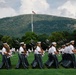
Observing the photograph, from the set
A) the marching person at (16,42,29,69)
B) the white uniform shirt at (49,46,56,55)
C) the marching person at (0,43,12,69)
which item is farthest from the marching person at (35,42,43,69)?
the marching person at (0,43,12,69)

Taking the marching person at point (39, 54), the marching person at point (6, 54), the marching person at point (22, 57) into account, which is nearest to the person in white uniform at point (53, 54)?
the marching person at point (39, 54)

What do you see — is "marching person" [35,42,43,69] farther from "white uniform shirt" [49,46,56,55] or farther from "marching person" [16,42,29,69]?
"marching person" [16,42,29,69]

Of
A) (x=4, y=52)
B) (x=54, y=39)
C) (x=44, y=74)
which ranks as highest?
(x=54, y=39)

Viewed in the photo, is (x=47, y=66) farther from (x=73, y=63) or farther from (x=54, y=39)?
(x=54, y=39)

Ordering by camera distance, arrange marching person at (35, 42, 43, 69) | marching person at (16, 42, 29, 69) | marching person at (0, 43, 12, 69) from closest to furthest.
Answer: marching person at (35, 42, 43, 69) < marching person at (16, 42, 29, 69) < marching person at (0, 43, 12, 69)

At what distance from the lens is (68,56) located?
2561cm

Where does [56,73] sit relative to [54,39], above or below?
below

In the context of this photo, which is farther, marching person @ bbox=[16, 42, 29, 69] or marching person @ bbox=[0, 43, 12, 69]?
marching person @ bbox=[0, 43, 12, 69]

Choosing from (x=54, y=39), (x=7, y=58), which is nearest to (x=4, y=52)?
(x=7, y=58)

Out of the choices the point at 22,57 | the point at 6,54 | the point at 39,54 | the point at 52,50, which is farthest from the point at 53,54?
the point at 6,54

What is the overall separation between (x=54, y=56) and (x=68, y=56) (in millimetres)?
1176

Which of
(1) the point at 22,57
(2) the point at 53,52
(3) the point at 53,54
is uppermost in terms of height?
(2) the point at 53,52

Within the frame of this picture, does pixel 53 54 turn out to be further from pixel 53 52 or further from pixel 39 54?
pixel 39 54

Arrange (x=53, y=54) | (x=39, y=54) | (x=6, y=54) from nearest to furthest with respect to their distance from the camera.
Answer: (x=39, y=54), (x=53, y=54), (x=6, y=54)
